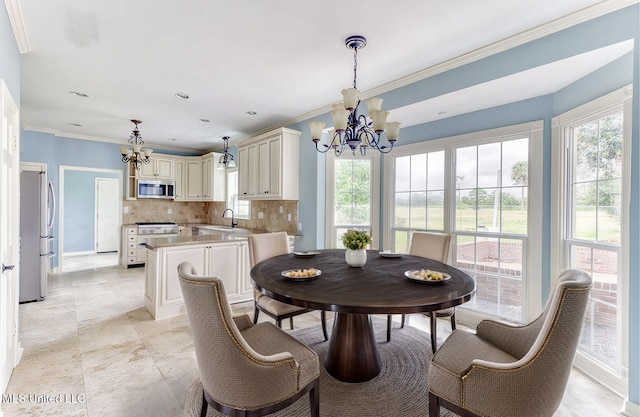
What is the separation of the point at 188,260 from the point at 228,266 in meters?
0.54

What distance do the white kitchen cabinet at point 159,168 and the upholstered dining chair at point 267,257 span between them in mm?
4541

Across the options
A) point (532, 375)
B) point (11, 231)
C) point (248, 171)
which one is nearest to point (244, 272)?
point (248, 171)

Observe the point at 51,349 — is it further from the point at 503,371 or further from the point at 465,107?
the point at 465,107

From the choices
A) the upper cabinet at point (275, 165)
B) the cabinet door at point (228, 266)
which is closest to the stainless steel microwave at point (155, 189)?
the upper cabinet at point (275, 165)

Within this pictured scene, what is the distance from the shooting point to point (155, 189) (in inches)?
253

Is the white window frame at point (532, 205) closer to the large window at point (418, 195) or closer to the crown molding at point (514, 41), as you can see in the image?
the large window at point (418, 195)

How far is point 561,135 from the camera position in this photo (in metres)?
Result: 2.64

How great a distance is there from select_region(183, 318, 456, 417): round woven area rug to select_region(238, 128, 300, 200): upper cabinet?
231cm

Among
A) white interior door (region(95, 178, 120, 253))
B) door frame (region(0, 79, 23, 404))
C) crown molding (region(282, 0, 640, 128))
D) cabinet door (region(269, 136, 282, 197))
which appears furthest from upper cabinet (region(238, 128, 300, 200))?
white interior door (region(95, 178, 120, 253))

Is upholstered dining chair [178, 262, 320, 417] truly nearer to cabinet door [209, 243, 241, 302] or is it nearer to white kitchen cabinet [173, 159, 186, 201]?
cabinet door [209, 243, 241, 302]

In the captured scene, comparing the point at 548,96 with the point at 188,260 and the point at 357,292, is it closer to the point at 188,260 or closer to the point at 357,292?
the point at 357,292

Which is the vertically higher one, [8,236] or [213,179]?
[213,179]

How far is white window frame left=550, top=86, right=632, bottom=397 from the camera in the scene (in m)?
1.98

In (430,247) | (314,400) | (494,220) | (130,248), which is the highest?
(494,220)
